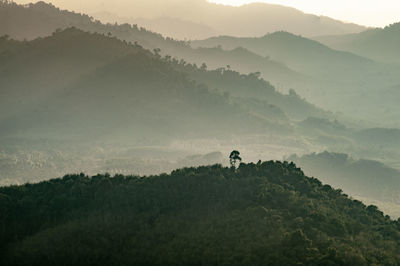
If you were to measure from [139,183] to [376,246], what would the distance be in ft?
101

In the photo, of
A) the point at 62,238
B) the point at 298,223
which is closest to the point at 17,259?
the point at 62,238

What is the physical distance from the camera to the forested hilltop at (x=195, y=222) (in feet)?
189

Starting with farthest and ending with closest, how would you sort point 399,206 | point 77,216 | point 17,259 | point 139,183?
point 399,206, point 139,183, point 77,216, point 17,259

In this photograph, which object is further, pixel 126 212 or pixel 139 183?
pixel 139 183

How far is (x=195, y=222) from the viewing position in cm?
6575

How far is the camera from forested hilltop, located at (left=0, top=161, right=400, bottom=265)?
5775cm

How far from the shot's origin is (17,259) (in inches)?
2469

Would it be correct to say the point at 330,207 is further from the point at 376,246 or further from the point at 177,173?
the point at 177,173

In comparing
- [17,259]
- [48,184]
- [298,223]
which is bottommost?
[17,259]

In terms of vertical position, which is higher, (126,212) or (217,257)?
(126,212)

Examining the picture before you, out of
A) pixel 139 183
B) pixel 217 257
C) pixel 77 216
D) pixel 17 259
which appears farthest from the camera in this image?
pixel 139 183

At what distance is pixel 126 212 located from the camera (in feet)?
232

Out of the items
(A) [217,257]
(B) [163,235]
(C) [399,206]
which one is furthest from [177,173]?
(C) [399,206]

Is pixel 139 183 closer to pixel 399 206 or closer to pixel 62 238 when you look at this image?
pixel 62 238
